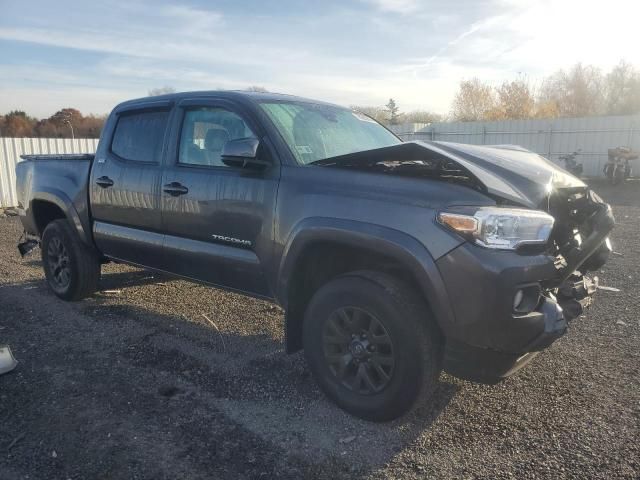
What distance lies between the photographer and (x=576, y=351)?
4027 mm

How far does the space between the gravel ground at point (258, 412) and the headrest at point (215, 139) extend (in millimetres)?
1620

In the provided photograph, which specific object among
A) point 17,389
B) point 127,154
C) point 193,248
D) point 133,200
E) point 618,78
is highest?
point 618,78

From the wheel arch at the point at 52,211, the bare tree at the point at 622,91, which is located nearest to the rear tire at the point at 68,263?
the wheel arch at the point at 52,211

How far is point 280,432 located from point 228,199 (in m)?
1.60

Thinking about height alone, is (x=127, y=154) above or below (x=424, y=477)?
above

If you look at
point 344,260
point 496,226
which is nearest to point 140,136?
point 344,260

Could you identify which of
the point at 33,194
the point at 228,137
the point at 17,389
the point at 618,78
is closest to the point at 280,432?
the point at 17,389

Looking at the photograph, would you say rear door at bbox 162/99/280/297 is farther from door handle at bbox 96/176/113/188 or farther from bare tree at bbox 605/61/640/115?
bare tree at bbox 605/61/640/115

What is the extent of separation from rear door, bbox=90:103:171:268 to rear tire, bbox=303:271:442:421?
1810mm

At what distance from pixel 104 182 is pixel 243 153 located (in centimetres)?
201

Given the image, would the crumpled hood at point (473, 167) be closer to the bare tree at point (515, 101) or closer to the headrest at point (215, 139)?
the headrest at point (215, 139)

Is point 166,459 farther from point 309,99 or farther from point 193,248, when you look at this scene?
point 309,99

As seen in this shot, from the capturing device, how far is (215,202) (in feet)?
12.2

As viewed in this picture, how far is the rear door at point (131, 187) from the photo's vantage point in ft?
14.1
